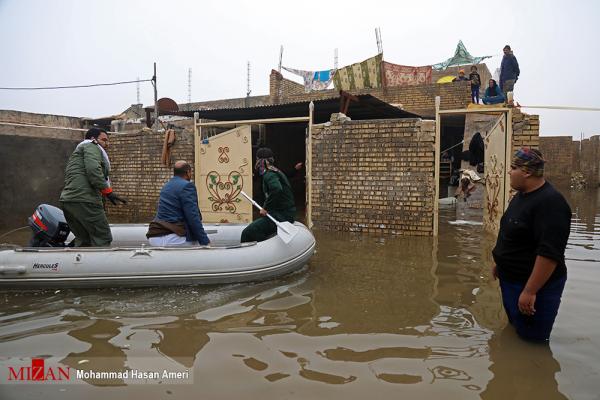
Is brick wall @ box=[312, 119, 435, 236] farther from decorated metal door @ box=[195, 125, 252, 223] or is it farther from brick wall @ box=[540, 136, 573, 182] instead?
brick wall @ box=[540, 136, 573, 182]

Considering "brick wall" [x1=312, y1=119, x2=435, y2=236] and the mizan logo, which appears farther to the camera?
"brick wall" [x1=312, y1=119, x2=435, y2=236]

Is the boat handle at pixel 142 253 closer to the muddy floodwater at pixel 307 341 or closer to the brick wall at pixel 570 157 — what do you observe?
the muddy floodwater at pixel 307 341

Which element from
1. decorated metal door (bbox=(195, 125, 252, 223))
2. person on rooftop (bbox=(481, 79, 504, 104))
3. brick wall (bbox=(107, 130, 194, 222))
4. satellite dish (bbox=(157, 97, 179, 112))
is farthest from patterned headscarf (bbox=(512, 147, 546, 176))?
satellite dish (bbox=(157, 97, 179, 112))

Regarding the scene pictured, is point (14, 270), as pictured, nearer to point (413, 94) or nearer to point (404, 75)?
point (413, 94)

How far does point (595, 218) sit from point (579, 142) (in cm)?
1097

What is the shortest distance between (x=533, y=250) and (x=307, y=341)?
1.63 m

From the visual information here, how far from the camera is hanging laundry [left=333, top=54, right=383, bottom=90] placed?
12941 millimetres

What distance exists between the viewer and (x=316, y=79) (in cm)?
1506

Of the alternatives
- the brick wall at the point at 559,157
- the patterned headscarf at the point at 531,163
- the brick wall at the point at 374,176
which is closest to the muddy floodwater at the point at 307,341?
the patterned headscarf at the point at 531,163

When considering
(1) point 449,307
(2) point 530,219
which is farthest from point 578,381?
(1) point 449,307

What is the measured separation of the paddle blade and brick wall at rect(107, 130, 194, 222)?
495 centimetres

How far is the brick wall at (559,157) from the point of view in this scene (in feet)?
53.9

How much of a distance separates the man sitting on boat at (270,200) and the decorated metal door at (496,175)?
3344 millimetres

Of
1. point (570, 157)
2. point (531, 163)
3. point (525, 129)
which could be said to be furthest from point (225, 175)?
point (570, 157)
